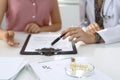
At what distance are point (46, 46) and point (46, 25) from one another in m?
0.57

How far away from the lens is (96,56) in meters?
1.03

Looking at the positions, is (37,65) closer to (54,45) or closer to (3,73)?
(3,73)

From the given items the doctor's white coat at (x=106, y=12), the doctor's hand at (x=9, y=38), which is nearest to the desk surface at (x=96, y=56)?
the doctor's hand at (x=9, y=38)

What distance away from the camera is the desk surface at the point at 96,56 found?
863 millimetres

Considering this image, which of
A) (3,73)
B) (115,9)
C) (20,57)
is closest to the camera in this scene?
(3,73)

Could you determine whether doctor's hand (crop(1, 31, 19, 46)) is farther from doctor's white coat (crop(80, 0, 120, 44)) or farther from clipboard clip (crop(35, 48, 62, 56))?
doctor's white coat (crop(80, 0, 120, 44))

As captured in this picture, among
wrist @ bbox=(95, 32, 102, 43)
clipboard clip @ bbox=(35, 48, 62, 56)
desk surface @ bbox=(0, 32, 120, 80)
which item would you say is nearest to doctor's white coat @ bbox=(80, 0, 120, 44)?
wrist @ bbox=(95, 32, 102, 43)

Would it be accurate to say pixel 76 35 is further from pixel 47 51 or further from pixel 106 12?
pixel 106 12

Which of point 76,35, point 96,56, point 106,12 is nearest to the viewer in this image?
point 96,56

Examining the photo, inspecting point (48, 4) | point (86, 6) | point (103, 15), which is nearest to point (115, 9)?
point (103, 15)

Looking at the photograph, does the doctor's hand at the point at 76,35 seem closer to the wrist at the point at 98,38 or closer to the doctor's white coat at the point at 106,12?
the wrist at the point at 98,38

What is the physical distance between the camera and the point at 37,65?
90 cm

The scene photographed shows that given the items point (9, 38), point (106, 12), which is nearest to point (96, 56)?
point (9, 38)

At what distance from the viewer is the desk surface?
34.0 inches
